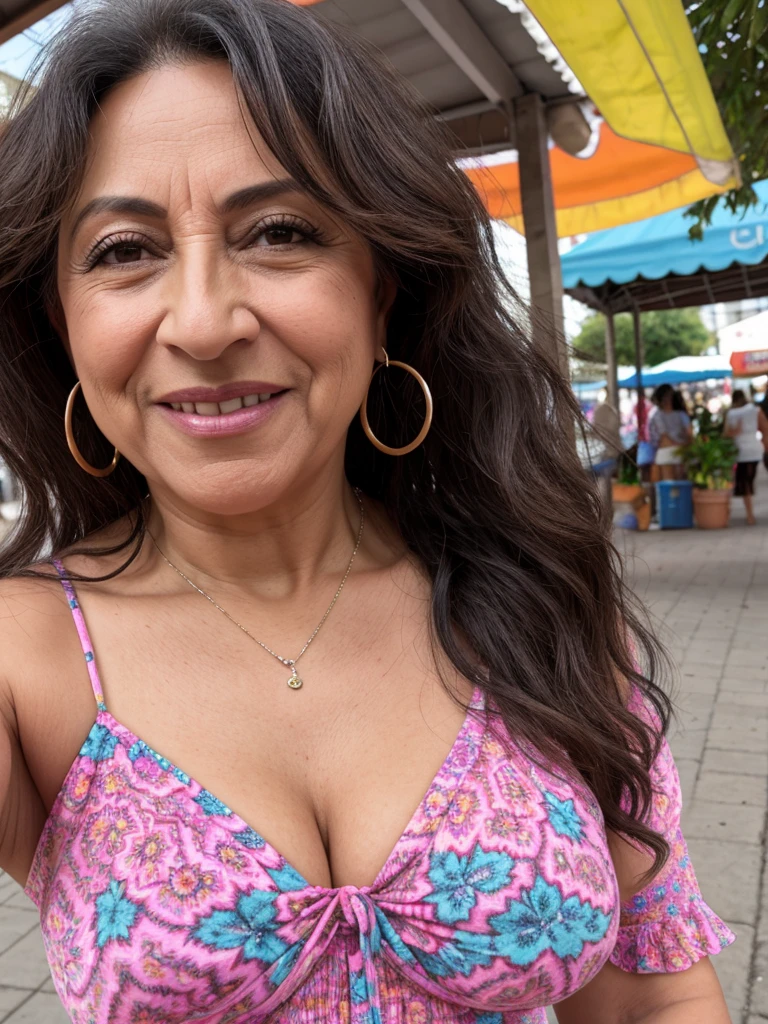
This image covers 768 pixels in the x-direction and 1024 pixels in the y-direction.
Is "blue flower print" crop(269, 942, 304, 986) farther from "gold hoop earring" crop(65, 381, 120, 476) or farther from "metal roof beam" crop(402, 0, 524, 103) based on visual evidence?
"metal roof beam" crop(402, 0, 524, 103)

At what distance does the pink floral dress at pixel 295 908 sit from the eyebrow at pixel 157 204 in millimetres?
568

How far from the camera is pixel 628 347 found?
147ft

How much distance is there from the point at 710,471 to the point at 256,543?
10.9 m

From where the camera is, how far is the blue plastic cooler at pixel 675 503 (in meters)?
11.8

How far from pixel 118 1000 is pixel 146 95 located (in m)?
1.16

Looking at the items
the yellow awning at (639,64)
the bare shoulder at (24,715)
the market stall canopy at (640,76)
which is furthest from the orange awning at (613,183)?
the bare shoulder at (24,715)

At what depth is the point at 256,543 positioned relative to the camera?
148 cm

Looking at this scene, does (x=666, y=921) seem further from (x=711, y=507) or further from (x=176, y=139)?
(x=711, y=507)

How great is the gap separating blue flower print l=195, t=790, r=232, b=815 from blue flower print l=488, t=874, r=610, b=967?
367 millimetres

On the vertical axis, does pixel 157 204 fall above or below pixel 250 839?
above

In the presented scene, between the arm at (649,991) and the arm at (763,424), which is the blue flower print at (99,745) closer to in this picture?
the arm at (649,991)

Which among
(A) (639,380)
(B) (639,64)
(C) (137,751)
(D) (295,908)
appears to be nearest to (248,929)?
(D) (295,908)

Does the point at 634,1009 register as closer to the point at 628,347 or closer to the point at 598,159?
the point at 598,159

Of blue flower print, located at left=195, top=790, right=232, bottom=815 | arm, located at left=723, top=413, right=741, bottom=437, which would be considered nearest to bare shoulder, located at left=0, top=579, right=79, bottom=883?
blue flower print, located at left=195, top=790, right=232, bottom=815
